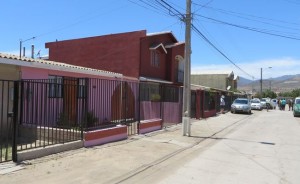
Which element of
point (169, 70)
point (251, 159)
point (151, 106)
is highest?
point (169, 70)

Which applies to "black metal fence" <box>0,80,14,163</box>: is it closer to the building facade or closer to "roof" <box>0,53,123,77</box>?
"roof" <box>0,53,123,77</box>

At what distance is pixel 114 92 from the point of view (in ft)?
50.1

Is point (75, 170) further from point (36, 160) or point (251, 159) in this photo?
point (251, 159)

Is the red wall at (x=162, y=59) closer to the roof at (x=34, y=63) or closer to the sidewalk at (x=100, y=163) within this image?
the roof at (x=34, y=63)

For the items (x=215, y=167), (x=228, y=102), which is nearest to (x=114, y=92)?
(x=215, y=167)

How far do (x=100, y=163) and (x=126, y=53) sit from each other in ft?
60.8

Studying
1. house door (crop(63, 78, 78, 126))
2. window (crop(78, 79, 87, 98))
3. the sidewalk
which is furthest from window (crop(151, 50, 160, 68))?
window (crop(78, 79, 87, 98))

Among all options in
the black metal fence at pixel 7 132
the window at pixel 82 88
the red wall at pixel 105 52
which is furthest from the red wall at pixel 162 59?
the black metal fence at pixel 7 132

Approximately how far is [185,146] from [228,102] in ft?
105

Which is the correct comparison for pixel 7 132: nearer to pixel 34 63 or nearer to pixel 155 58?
pixel 34 63

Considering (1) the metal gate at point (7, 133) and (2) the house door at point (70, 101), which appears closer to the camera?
(1) the metal gate at point (7, 133)

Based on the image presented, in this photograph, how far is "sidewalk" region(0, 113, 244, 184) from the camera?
27.7 ft

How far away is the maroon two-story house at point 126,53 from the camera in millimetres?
27906

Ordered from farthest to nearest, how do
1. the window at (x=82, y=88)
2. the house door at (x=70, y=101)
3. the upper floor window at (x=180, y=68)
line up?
1. the upper floor window at (x=180, y=68)
2. the house door at (x=70, y=101)
3. the window at (x=82, y=88)
